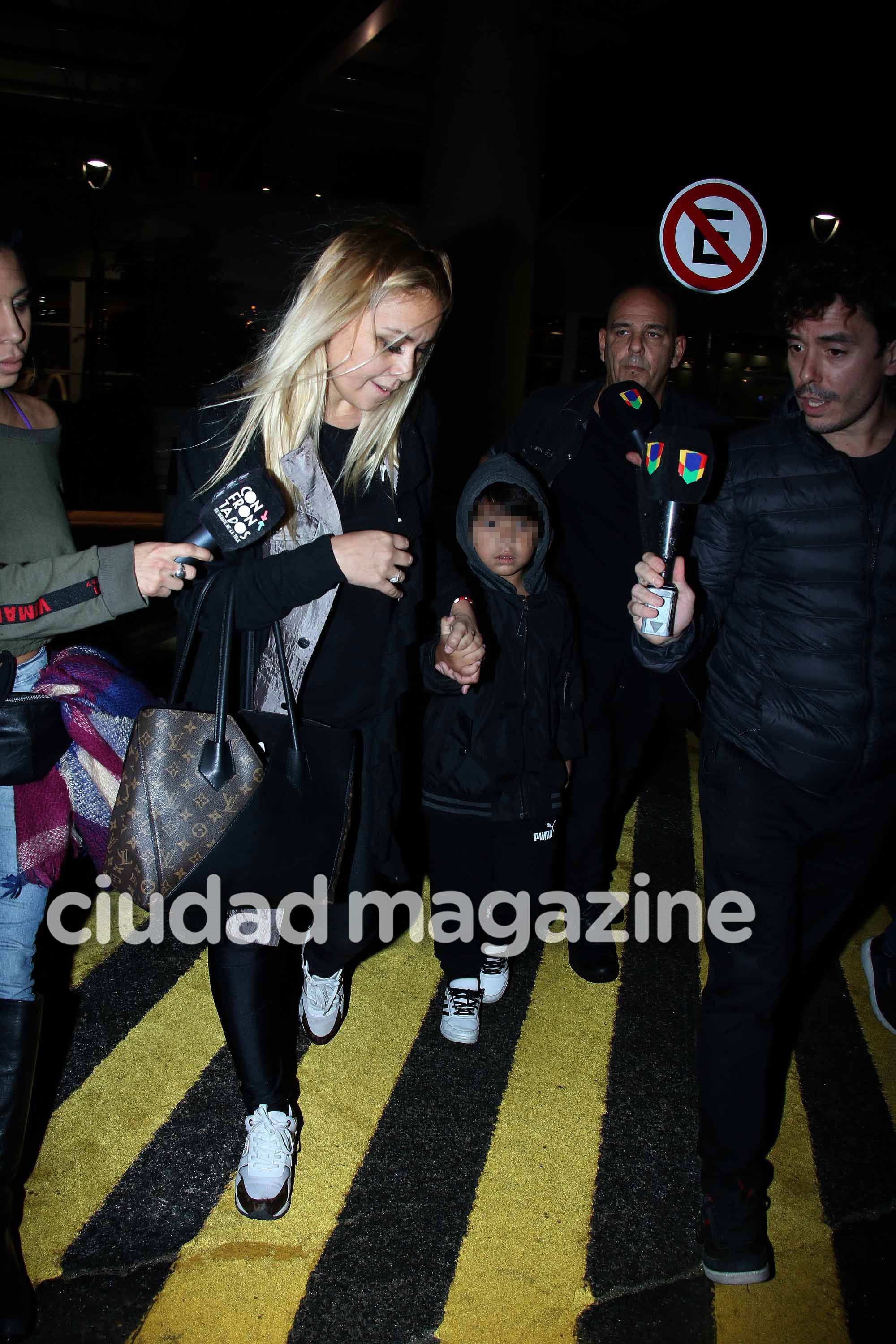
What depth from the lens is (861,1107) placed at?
319 cm

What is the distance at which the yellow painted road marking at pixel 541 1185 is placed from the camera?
2.34 m

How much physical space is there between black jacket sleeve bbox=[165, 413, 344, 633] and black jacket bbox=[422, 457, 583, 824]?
107cm

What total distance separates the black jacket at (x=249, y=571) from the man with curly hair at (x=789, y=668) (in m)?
0.63


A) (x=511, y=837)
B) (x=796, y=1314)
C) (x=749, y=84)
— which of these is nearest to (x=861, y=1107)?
(x=796, y=1314)

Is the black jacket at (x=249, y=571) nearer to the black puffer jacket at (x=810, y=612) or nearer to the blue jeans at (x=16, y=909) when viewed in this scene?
the blue jeans at (x=16, y=909)

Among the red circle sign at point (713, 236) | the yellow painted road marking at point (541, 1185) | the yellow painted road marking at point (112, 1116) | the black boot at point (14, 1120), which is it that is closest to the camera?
the black boot at point (14, 1120)

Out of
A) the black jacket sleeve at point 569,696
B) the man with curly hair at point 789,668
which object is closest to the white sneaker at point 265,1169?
the man with curly hair at point 789,668

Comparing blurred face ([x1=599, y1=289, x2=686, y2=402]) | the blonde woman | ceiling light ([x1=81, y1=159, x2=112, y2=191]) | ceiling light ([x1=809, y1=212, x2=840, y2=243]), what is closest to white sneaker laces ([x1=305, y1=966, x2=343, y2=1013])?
the blonde woman

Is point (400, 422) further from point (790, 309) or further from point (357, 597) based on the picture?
point (790, 309)

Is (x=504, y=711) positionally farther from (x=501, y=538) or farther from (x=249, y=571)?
(x=249, y=571)

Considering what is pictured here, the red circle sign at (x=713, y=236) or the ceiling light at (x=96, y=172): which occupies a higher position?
the ceiling light at (x=96, y=172)

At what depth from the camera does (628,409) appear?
364 centimetres

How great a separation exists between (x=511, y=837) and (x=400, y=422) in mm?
1439

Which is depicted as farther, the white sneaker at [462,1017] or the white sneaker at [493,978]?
the white sneaker at [493,978]
